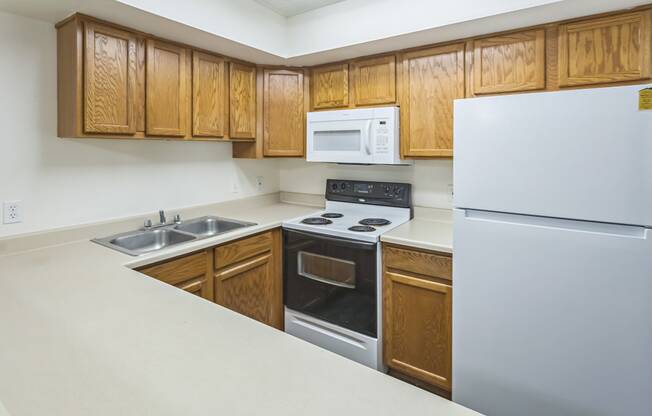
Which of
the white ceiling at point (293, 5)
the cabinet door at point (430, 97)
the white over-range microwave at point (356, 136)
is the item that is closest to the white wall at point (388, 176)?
the white over-range microwave at point (356, 136)

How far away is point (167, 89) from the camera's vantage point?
2.15m

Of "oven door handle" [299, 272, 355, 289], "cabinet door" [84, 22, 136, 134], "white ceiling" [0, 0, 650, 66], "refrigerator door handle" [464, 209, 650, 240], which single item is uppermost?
"white ceiling" [0, 0, 650, 66]

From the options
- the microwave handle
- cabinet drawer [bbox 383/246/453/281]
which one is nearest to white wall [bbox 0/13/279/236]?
the microwave handle

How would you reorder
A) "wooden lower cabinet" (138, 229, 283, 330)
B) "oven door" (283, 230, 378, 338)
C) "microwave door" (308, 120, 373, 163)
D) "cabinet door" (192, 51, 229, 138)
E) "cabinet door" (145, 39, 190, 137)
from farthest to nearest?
"microwave door" (308, 120, 373, 163) < "cabinet door" (192, 51, 229, 138) < "oven door" (283, 230, 378, 338) < "cabinet door" (145, 39, 190, 137) < "wooden lower cabinet" (138, 229, 283, 330)

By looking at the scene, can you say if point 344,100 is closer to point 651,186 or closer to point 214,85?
point 214,85

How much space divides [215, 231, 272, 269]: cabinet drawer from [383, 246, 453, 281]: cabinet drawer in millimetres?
781

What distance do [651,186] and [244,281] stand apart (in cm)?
195

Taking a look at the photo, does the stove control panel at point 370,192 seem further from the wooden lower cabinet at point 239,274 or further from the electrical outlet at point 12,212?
the electrical outlet at point 12,212

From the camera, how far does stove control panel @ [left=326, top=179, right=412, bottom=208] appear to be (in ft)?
8.61

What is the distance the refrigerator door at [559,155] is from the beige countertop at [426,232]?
429mm

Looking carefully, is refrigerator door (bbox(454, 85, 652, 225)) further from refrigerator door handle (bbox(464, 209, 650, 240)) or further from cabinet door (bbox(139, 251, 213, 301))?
cabinet door (bbox(139, 251, 213, 301))

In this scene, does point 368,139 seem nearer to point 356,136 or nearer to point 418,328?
point 356,136

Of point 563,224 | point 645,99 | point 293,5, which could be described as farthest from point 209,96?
point 645,99

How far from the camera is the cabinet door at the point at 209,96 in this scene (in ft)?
7.59
